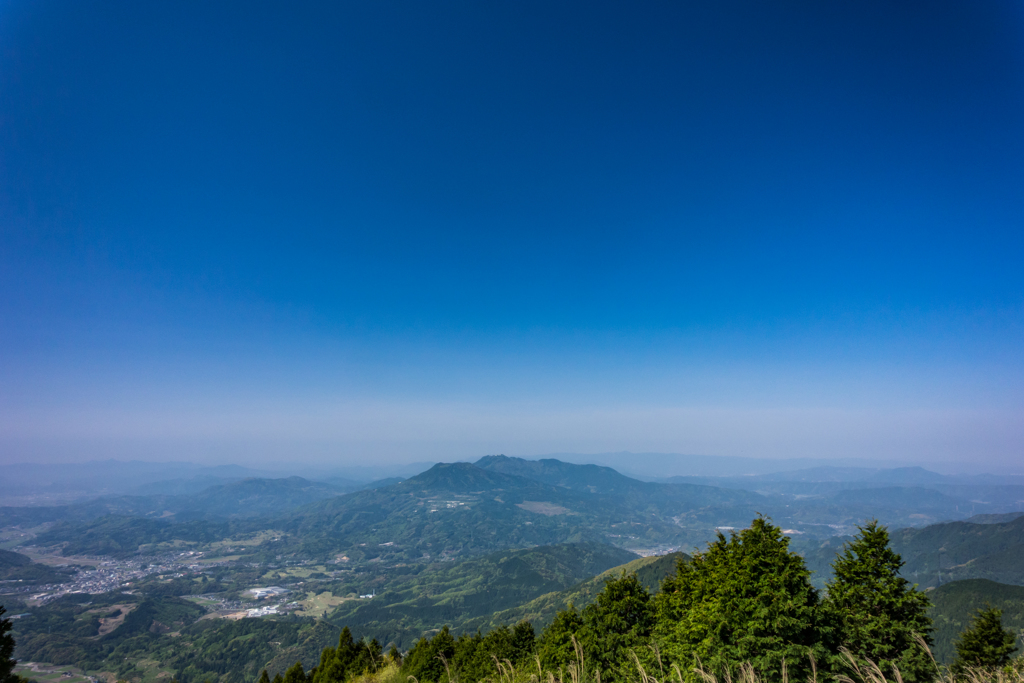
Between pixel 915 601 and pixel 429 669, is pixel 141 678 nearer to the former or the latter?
pixel 429 669

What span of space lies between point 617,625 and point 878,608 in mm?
11923

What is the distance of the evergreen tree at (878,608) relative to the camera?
659 inches

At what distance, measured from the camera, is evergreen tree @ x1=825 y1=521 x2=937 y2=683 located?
1673cm

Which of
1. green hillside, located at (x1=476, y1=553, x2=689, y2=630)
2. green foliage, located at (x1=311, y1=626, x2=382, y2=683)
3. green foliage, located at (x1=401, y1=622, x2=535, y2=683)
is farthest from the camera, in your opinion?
green hillside, located at (x1=476, y1=553, x2=689, y2=630)

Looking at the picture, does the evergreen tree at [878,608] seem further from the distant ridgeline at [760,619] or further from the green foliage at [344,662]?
the green foliage at [344,662]

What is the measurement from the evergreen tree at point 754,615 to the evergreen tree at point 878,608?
1.91 metres

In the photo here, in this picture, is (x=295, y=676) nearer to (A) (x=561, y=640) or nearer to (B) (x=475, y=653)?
(B) (x=475, y=653)

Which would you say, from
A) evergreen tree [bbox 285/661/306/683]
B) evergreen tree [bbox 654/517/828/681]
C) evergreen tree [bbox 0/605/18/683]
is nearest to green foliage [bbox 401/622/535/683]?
evergreen tree [bbox 285/661/306/683]

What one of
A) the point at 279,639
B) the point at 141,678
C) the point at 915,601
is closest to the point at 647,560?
the point at 279,639

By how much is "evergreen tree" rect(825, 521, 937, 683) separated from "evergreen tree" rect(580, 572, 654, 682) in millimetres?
8936

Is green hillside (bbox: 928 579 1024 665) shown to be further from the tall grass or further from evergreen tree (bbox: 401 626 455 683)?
the tall grass

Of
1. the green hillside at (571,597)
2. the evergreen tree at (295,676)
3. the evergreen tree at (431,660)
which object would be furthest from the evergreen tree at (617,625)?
the green hillside at (571,597)

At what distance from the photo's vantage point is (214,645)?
156 meters

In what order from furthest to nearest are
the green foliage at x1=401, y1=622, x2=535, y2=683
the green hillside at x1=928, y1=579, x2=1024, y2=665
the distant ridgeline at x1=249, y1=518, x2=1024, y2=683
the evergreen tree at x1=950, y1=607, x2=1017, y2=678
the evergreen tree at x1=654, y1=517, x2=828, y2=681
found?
the green hillside at x1=928, y1=579, x2=1024, y2=665 < the green foliage at x1=401, y1=622, x2=535, y2=683 < the evergreen tree at x1=950, y1=607, x2=1017, y2=678 < the distant ridgeline at x1=249, y1=518, x2=1024, y2=683 < the evergreen tree at x1=654, y1=517, x2=828, y2=681
